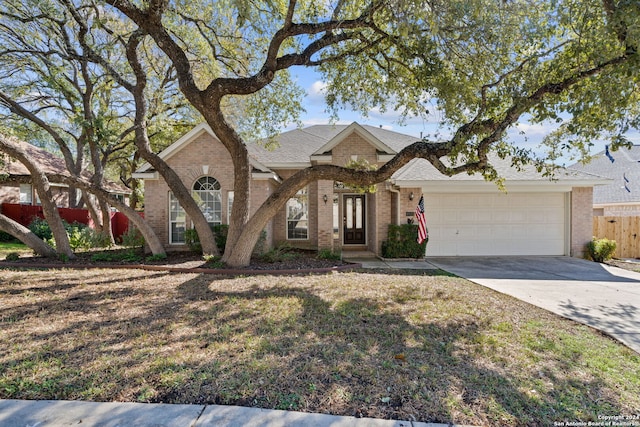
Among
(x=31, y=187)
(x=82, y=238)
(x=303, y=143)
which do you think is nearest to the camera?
(x=82, y=238)

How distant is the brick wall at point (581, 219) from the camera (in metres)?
12.6

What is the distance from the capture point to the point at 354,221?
1523 centimetres

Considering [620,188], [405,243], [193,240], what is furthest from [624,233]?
[193,240]

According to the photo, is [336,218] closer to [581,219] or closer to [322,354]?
[581,219]

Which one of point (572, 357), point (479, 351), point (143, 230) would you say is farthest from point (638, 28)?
point (143, 230)

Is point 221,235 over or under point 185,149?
under

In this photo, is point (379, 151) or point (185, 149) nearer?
point (379, 151)

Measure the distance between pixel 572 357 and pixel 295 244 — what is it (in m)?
10.8

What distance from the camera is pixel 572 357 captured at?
4.27 meters

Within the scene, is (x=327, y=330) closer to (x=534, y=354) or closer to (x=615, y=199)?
(x=534, y=354)

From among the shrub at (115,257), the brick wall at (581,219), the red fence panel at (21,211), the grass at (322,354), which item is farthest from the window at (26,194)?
the brick wall at (581,219)

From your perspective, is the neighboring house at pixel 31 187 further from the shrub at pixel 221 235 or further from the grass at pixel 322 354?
the grass at pixel 322 354

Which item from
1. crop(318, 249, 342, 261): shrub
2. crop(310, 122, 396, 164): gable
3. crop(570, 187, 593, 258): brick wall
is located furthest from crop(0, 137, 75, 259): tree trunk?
crop(570, 187, 593, 258): brick wall

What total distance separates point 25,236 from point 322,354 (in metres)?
11.5
